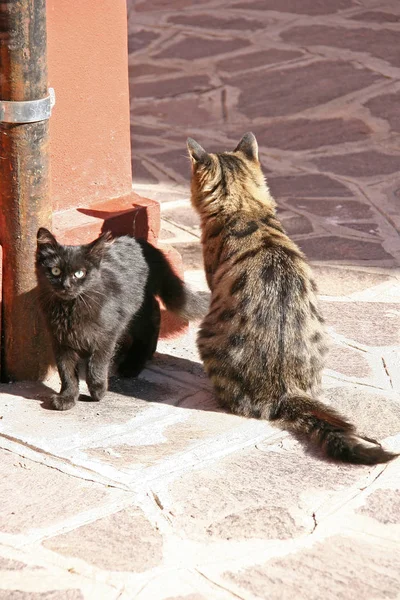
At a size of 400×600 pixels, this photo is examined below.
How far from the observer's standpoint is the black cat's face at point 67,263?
432 centimetres

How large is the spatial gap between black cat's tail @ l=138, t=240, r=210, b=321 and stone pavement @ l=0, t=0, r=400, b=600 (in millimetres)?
266

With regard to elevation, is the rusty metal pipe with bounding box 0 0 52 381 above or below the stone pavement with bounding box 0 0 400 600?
above

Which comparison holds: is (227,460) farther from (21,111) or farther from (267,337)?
(21,111)

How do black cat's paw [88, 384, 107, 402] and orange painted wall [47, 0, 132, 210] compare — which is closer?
black cat's paw [88, 384, 107, 402]

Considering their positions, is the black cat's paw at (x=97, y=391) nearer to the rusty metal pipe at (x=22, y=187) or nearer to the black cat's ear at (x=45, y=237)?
the rusty metal pipe at (x=22, y=187)

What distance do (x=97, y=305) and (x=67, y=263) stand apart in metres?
0.25

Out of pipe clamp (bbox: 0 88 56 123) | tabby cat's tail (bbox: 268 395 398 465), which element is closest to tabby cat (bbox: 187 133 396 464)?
tabby cat's tail (bbox: 268 395 398 465)

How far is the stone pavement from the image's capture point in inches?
128

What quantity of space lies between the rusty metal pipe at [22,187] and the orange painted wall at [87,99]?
0.38 meters

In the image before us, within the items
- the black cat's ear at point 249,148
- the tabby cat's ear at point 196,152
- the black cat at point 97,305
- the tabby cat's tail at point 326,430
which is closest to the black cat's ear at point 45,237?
the black cat at point 97,305

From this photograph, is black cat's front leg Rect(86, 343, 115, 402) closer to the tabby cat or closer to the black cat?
the black cat

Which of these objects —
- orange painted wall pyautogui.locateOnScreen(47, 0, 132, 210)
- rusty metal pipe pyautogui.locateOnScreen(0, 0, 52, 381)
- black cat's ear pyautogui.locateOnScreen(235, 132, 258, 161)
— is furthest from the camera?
black cat's ear pyautogui.locateOnScreen(235, 132, 258, 161)

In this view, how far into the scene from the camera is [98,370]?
177 inches

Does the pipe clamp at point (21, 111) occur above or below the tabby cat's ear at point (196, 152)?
above
